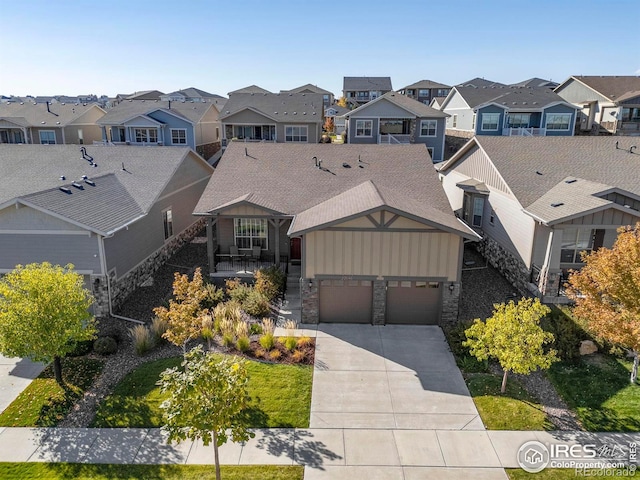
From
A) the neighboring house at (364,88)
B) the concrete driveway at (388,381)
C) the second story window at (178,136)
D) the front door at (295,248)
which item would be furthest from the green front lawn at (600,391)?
the neighboring house at (364,88)

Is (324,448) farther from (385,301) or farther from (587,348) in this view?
(587,348)

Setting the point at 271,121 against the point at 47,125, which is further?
the point at 47,125

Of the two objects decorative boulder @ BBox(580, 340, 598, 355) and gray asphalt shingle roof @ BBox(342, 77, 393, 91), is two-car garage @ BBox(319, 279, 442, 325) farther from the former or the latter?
gray asphalt shingle roof @ BBox(342, 77, 393, 91)

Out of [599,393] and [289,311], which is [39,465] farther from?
[599,393]

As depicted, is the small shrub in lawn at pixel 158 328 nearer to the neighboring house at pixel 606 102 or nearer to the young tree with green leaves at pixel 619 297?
the young tree with green leaves at pixel 619 297

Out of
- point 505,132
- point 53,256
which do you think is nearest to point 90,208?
point 53,256

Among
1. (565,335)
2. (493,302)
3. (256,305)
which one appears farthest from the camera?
(493,302)

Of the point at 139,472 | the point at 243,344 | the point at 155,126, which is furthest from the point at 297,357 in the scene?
the point at 155,126
